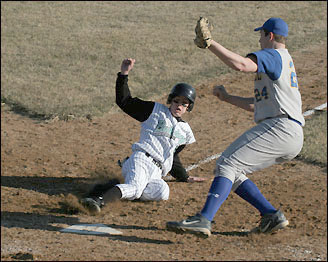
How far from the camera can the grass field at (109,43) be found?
10.4m

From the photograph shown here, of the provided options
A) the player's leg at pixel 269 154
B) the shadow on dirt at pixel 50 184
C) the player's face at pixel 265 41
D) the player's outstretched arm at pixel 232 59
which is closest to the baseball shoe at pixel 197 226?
the player's leg at pixel 269 154

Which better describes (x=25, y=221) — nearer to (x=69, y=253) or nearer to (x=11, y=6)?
(x=69, y=253)

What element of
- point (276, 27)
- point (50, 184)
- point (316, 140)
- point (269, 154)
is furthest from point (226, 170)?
point (316, 140)

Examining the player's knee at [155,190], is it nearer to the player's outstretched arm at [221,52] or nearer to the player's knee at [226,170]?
the player's knee at [226,170]

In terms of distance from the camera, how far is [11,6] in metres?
16.9

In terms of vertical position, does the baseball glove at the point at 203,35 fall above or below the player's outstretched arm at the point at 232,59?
above

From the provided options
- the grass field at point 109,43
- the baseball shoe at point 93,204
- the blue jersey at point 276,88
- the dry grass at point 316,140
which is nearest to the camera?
the blue jersey at point 276,88

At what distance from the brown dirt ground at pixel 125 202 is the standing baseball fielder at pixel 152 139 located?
206 millimetres

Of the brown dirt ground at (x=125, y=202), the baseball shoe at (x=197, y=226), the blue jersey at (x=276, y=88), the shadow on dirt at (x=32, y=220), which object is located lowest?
the shadow on dirt at (x=32, y=220)

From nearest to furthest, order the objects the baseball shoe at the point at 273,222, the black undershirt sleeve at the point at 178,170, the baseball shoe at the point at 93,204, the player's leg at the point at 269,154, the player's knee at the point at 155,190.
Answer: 1. the player's leg at the point at 269,154
2. the baseball shoe at the point at 273,222
3. the baseball shoe at the point at 93,204
4. the player's knee at the point at 155,190
5. the black undershirt sleeve at the point at 178,170

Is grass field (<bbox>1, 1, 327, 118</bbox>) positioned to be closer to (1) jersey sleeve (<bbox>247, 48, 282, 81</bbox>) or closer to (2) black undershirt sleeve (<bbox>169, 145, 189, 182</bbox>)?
(2) black undershirt sleeve (<bbox>169, 145, 189, 182</bbox>)

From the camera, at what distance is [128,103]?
601 centimetres

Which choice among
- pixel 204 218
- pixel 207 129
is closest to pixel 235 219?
pixel 204 218

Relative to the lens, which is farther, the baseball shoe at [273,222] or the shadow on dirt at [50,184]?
the shadow on dirt at [50,184]
